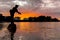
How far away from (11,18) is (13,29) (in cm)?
104

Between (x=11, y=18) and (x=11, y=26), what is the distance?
0.75 meters

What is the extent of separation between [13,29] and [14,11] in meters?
1.56

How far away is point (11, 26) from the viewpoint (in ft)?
68.0

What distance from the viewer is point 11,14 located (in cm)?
2094

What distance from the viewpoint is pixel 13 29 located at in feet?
67.7

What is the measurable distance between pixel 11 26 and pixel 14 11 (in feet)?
4.34

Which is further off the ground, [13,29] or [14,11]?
[14,11]

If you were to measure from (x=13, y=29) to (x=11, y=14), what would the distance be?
1.34m

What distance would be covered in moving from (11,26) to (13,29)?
1.06 ft

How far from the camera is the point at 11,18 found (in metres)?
21.0

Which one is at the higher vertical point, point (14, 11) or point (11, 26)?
point (14, 11)
